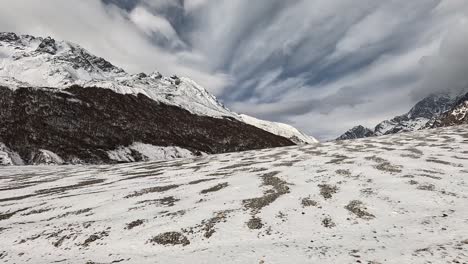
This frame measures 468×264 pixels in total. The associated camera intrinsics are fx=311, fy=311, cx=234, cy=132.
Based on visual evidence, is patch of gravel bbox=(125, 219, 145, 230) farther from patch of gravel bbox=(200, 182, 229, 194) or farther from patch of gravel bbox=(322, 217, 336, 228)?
patch of gravel bbox=(322, 217, 336, 228)

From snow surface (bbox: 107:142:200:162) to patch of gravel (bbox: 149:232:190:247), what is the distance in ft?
266

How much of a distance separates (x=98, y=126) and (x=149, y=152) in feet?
72.6

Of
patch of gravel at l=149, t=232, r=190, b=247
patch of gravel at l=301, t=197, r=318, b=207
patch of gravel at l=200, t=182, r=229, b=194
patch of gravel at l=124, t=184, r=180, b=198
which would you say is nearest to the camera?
patch of gravel at l=149, t=232, r=190, b=247

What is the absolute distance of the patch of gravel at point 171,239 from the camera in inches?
533

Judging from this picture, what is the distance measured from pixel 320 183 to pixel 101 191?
17.4m

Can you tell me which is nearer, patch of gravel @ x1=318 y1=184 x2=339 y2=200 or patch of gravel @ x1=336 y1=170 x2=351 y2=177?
patch of gravel @ x1=318 y1=184 x2=339 y2=200

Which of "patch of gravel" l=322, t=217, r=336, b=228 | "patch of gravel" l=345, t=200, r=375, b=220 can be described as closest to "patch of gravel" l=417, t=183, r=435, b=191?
"patch of gravel" l=345, t=200, r=375, b=220

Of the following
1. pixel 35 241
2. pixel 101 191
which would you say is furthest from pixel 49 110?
pixel 35 241

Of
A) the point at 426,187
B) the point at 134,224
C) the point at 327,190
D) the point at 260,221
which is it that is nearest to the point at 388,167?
the point at 426,187

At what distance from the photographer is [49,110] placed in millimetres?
106062

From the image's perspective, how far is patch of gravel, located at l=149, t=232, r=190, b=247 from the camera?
13.5m

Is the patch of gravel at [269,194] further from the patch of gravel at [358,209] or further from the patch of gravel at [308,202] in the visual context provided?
the patch of gravel at [358,209]

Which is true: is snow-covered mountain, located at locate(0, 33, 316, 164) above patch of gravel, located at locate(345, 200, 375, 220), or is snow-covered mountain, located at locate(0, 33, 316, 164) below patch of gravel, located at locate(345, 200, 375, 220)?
above

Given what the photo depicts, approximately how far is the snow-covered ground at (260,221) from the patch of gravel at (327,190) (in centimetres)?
6
